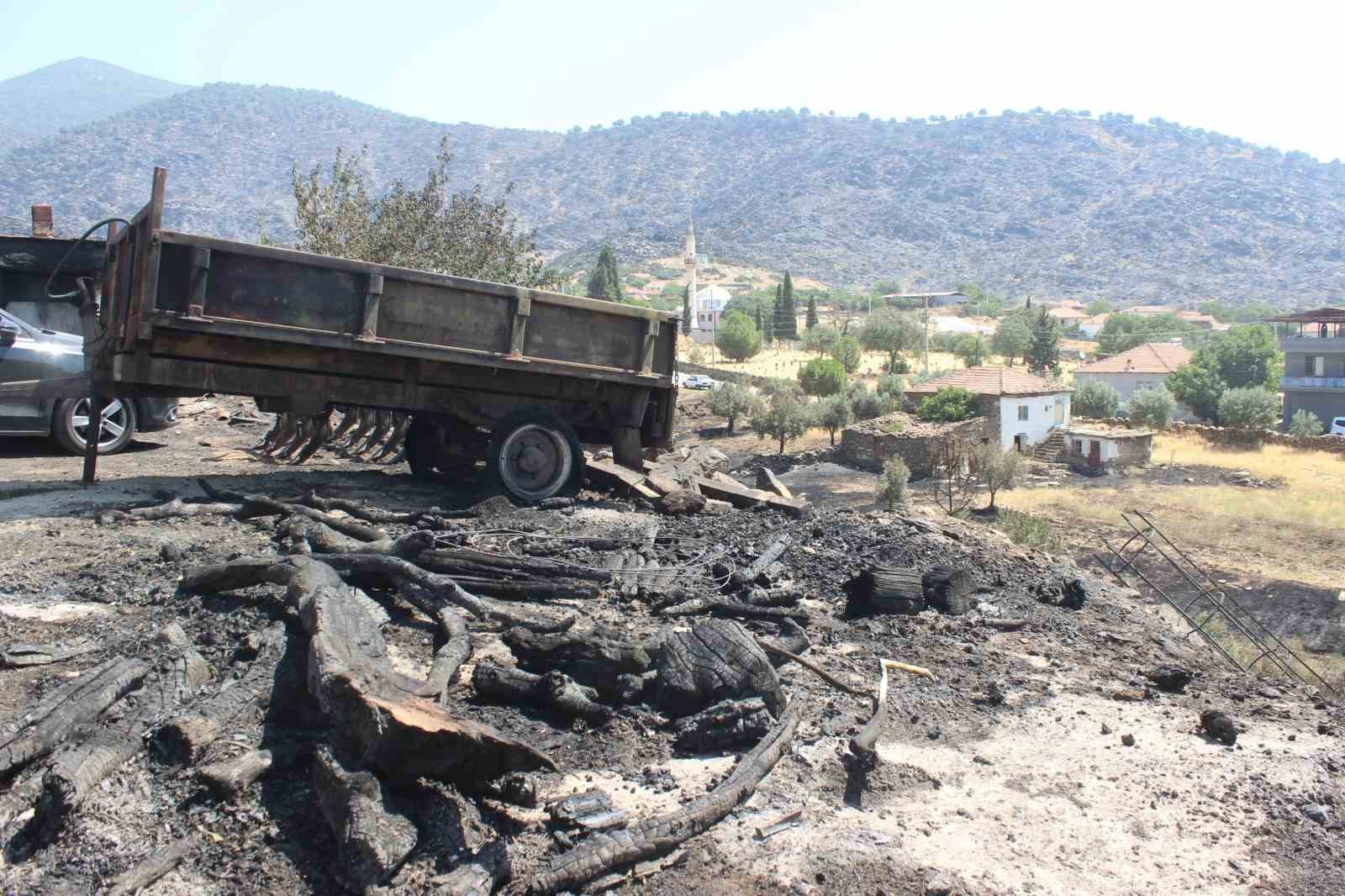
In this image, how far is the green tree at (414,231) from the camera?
773 inches

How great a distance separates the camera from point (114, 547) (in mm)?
6996

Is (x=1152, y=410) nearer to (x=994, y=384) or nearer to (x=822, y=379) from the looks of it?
(x=994, y=384)

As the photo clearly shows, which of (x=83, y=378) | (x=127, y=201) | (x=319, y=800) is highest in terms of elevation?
(x=127, y=201)

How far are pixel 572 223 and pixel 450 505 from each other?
586 feet

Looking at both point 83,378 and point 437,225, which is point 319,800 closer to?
point 83,378

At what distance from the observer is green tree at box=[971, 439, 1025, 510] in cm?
3244

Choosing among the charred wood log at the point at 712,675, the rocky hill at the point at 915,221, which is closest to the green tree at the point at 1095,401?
the charred wood log at the point at 712,675

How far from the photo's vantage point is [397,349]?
927cm

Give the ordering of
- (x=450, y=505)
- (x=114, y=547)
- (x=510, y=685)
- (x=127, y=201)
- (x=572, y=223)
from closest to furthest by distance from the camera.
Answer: (x=510, y=685) < (x=114, y=547) < (x=450, y=505) < (x=127, y=201) < (x=572, y=223)

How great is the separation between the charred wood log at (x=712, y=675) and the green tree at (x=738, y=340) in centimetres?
6941

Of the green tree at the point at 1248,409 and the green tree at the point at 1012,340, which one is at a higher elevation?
the green tree at the point at 1012,340

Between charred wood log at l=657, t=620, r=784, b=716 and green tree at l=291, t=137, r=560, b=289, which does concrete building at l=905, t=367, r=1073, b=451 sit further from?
charred wood log at l=657, t=620, r=784, b=716

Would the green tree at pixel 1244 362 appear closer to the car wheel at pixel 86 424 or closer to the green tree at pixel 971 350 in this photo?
the green tree at pixel 971 350

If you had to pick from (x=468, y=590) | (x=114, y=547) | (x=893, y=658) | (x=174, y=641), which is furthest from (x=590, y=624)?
(x=114, y=547)
